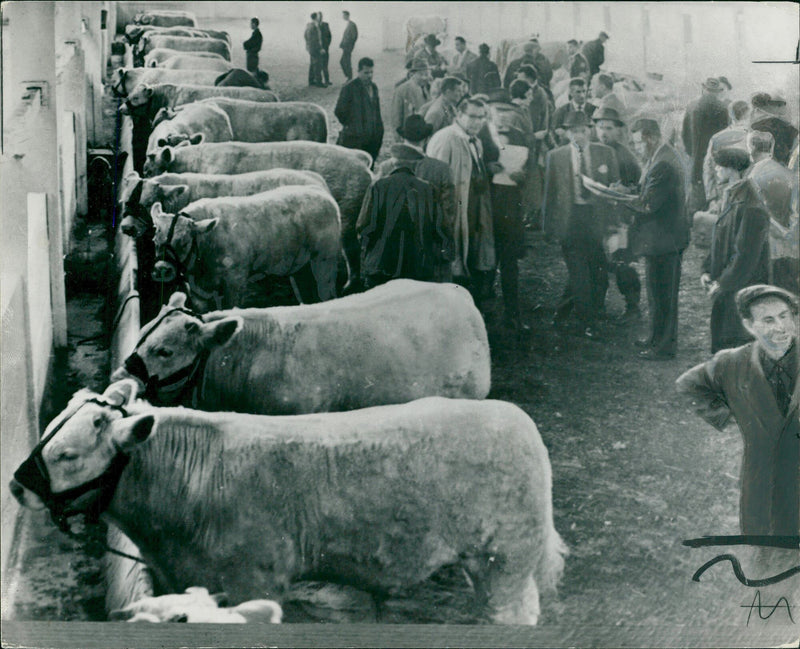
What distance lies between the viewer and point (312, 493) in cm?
577

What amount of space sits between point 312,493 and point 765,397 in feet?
9.49

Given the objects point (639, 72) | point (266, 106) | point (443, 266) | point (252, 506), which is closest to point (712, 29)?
point (639, 72)

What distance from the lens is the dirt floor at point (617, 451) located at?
6.25 meters

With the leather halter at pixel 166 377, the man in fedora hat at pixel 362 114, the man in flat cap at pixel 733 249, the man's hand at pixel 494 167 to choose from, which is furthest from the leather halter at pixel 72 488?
the man in flat cap at pixel 733 249

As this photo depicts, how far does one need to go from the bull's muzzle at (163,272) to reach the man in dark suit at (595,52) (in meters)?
2.78

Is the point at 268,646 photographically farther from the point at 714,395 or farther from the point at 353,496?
the point at 714,395

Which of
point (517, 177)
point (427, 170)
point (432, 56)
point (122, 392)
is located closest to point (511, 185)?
point (517, 177)

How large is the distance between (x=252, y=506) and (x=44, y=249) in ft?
6.05

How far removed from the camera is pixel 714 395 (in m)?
6.66

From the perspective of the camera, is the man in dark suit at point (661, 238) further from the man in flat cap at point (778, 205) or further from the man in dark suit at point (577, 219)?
the man in flat cap at point (778, 205)

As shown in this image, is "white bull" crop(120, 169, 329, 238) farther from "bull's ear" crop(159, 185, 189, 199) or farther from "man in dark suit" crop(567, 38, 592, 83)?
"man in dark suit" crop(567, 38, 592, 83)

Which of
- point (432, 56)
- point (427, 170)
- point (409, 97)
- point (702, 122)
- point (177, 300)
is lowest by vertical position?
point (177, 300)

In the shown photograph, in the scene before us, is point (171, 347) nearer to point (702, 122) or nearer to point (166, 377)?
point (166, 377)

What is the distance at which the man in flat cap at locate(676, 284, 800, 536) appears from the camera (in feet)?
21.8
